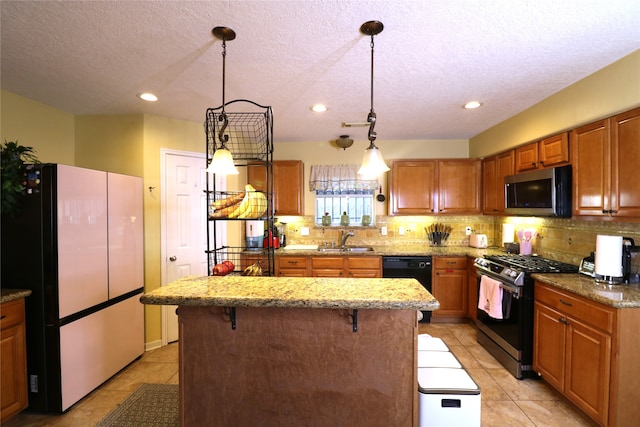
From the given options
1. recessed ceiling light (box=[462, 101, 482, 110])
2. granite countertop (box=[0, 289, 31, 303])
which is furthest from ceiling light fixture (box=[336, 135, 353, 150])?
granite countertop (box=[0, 289, 31, 303])

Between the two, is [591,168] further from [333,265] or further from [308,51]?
[333,265]

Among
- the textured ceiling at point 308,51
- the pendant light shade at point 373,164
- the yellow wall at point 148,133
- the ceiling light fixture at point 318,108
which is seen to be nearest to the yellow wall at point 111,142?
the yellow wall at point 148,133

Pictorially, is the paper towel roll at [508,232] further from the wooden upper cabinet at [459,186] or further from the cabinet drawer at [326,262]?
the cabinet drawer at [326,262]

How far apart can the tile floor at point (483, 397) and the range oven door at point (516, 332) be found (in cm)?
12

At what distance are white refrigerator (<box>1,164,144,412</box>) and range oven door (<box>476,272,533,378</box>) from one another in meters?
3.55

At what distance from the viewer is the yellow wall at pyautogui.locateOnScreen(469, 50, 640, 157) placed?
1.93 m

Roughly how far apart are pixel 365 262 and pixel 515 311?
1647 mm

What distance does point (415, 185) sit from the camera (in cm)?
400

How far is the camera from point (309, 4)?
1454mm

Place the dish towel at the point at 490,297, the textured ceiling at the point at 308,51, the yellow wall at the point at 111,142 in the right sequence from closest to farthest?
the textured ceiling at the point at 308,51
the dish towel at the point at 490,297
the yellow wall at the point at 111,142

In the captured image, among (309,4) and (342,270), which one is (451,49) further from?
(342,270)

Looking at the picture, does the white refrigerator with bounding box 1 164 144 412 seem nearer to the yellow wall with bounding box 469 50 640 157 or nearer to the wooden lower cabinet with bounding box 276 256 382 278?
the wooden lower cabinet with bounding box 276 256 382 278

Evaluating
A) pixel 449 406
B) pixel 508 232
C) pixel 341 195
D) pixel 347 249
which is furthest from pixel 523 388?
pixel 341 195

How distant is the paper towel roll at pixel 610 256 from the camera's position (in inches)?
80.4
